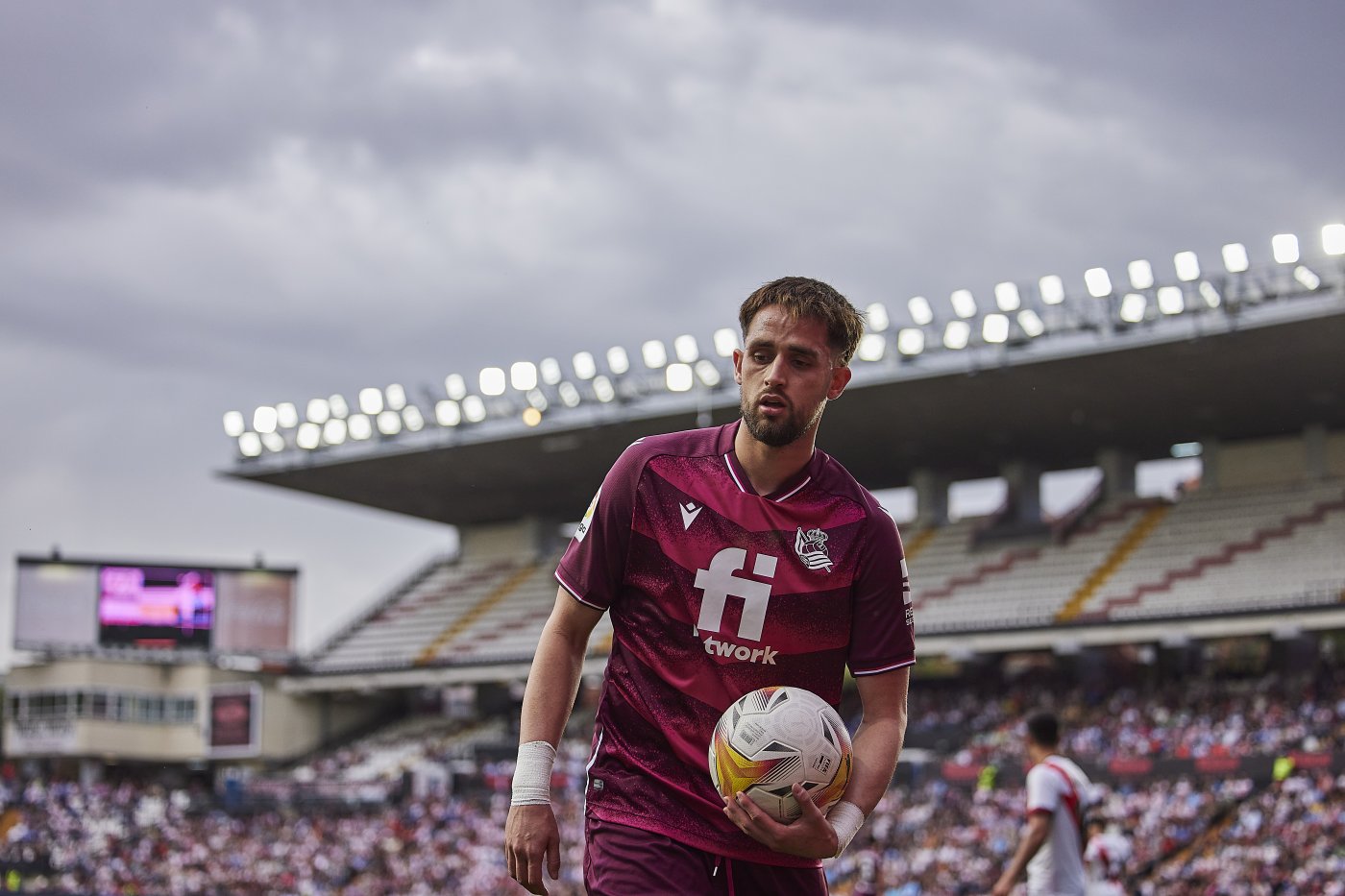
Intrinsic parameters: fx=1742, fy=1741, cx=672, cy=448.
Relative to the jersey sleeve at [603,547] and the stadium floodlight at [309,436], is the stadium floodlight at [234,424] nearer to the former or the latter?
the stadium floodlight at [309,436]

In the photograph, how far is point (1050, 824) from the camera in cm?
996

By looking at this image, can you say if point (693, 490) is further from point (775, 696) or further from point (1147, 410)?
point (1147, 410)

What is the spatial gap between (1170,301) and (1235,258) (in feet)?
5.22

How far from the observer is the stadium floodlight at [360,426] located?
165ft

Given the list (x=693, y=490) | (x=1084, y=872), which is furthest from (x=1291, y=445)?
(x=693, y=490)

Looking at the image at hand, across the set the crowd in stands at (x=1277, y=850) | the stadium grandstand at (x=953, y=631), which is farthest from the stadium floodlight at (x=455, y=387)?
the crowd in stands at (x=1277, y=850)

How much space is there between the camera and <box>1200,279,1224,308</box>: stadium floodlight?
122 feet

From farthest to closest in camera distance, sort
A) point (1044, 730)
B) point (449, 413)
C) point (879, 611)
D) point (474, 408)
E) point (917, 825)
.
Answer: point (449, 413)
point (474, 408)
point (917, 825)
point (1044, 730)
point (879, 611)

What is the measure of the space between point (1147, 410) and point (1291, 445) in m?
4.45

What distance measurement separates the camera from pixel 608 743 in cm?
488

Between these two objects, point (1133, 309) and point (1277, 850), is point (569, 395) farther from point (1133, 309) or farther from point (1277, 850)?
point (1277, 850)

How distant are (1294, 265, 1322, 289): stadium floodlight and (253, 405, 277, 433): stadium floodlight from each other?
29.3 metres

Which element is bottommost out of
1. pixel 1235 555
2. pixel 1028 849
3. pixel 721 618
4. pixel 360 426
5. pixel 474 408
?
pixel 1028 849

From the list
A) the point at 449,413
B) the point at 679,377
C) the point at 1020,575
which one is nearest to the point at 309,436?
the point at 449,413
